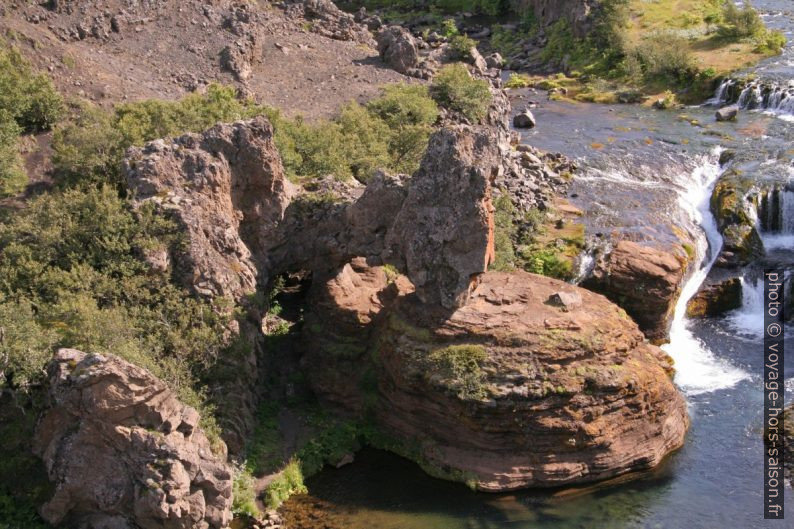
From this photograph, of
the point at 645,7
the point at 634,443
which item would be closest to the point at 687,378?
the point at 634,443

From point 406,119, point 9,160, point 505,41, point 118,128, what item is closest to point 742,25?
point 505,41

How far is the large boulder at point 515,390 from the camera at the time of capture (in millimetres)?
26531

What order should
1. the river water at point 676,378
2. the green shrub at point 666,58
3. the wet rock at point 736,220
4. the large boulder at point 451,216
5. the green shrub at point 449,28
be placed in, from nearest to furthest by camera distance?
1. the river water at point 676,378
2. the large boulder at point 451,216
3. the wet rock at point 736,220
4. the green shrub at point 666,58
5. the green shrub at point 449,28

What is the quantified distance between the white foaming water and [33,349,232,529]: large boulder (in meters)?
21.0

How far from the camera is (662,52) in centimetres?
7212

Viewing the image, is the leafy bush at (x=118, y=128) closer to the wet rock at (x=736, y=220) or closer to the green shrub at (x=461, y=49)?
the wet rock at (x=736, y=220)

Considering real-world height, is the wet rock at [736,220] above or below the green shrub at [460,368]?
above

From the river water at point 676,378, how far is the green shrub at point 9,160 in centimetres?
1961

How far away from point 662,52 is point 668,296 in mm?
43330

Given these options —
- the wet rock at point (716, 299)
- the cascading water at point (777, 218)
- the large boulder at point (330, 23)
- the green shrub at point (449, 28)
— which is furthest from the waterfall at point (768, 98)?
the green shrub at point (449, 28)

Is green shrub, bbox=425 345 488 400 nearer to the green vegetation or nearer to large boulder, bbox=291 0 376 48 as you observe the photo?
the green vegetation

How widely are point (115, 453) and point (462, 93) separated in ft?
121

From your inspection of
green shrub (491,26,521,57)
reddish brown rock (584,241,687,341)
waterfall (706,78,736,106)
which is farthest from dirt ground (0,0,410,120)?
green shrub (491,26,521,57)

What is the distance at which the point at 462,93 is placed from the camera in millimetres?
52781
